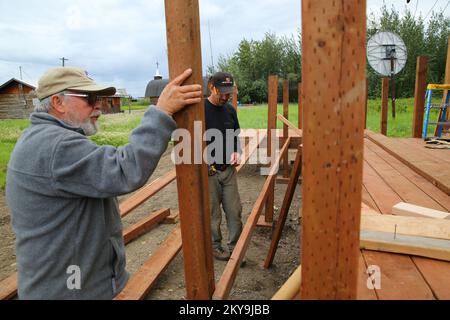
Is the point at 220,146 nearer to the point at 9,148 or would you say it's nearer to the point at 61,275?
the point at 61,275

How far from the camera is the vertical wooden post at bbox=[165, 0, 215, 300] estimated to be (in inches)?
55.8

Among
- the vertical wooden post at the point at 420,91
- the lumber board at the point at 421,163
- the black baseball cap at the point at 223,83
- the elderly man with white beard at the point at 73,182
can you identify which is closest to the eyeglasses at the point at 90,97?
the elderly man with white beard at the point at 73,182

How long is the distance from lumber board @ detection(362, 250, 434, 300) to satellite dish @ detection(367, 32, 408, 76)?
1589 cm

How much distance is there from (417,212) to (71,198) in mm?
2293

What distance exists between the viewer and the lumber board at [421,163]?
10.7 ft

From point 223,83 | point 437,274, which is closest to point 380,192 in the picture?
point 437,274

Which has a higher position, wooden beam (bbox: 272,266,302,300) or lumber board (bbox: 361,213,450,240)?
wooden beam (bbox: 272,266,302,300)

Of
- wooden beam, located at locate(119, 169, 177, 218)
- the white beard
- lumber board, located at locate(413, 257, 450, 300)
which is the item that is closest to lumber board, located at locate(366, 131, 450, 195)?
lumber board, located at locate(413, 257, 450, 300)

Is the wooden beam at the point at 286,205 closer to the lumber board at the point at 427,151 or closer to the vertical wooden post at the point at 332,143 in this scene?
the lumber board at the point at 427,151

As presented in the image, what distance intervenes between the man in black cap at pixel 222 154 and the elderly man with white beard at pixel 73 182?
2.48m

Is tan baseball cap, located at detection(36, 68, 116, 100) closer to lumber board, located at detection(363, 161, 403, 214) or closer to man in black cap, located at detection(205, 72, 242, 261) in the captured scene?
lumber board, located at detection(363, 161, 403, 214)

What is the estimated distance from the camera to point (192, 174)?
155cm

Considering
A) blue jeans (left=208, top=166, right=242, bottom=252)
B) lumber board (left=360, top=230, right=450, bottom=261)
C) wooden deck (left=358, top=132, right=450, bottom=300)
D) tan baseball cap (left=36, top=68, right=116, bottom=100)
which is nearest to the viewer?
tan baseball cap (left=36, top=68, right=116, bottom=100)
